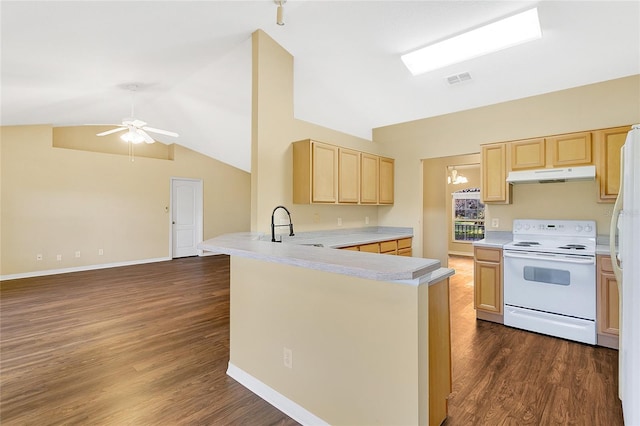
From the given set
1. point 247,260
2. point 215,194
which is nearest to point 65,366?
point 247,260

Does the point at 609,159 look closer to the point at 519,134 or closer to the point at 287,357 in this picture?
the point at 519,134

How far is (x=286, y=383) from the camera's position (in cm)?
185

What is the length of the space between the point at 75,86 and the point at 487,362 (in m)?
5.33

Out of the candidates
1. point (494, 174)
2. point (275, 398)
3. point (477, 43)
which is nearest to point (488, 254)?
point (494, 174)

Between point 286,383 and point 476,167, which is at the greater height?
point 476,167

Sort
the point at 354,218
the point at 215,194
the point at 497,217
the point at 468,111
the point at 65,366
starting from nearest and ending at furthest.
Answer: the point at 65,366 < the point at 497,217 < the point at 468,111 < the point at 354,218 < the point at 215,194

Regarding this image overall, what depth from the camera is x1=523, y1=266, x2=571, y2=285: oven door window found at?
2.87 m

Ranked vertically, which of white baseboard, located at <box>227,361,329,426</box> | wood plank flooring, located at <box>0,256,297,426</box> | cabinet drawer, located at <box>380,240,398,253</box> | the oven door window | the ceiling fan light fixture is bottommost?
wood plank flooring, located at <box>0,256,297,426</box>

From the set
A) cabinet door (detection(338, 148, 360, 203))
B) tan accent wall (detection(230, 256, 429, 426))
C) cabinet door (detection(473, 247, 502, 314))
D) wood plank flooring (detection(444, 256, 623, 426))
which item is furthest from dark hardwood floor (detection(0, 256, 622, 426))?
cabinet door (detection(338, 148, 360, 203))

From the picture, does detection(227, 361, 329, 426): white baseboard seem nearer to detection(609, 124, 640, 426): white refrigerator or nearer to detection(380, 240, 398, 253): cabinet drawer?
detection(609, 124, 640, 426): white refrigerator

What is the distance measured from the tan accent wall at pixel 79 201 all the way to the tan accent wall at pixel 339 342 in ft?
18.6

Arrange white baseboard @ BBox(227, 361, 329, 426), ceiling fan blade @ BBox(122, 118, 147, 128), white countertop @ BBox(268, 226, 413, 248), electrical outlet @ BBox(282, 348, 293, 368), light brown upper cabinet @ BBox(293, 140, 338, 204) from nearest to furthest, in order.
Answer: white baseboard @ BBox(227, 361, 329, 426), electrical outlet @ BBox(282, 348, 293, 368), white countertop @ BBox(268, 226, 413, 248), light brown upper cabinet @ BBox(293, 140, 338, 204), ceiling fan blade @ BBox(122, 118, 147, 128)

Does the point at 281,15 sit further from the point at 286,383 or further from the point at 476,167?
the point at 476,167

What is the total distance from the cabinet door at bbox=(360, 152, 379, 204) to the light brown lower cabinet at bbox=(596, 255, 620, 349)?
266 centimetres
